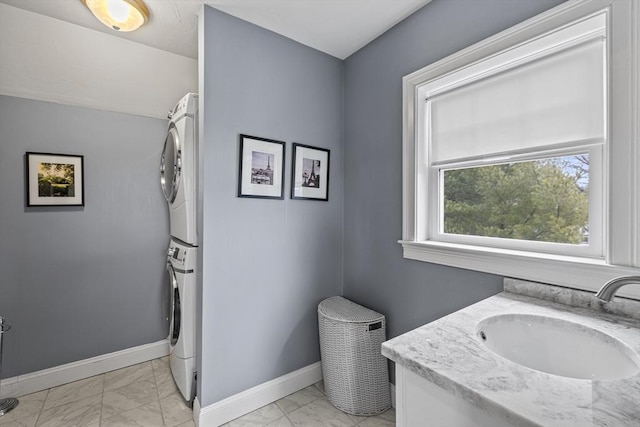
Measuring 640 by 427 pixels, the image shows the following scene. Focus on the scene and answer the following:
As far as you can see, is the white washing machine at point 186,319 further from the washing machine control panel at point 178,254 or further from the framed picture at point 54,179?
the framed picture at point 54,179

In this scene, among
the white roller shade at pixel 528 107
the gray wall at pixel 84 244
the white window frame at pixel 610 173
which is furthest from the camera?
the gray wall at pixel 84 244

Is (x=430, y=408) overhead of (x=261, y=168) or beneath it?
beneath

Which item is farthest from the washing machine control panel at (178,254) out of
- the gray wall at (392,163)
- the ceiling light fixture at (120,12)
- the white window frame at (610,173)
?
the white window frame at (610,173)

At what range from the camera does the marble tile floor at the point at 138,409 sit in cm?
177

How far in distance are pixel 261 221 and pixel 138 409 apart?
149 centimetres

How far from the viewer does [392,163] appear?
78.0 inches

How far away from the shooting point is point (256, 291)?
1.97 meters

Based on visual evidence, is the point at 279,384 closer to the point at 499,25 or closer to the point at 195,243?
the point at 195,243

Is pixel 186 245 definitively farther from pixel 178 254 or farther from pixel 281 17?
pixel 281 17

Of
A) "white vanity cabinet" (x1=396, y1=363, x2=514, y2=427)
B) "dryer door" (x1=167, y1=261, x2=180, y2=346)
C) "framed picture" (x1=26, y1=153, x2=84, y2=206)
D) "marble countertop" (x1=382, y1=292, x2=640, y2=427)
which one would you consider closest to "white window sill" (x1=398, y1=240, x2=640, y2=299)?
"marble countertop" (x1=382, y1=292, x2=640, y2=427)

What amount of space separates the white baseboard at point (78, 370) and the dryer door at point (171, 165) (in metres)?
1.40

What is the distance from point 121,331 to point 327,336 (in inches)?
71.3

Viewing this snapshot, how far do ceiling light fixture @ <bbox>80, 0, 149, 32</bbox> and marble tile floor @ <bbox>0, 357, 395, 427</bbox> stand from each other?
2.52 meters

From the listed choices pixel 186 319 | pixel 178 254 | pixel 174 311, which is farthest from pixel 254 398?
pixel 178 254
